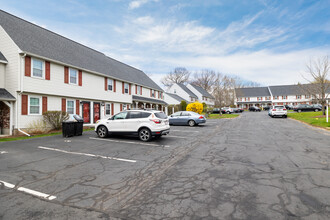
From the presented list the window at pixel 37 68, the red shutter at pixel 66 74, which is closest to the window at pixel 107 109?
the red shutter at pixel 66 74

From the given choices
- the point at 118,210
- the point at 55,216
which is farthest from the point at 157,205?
the point at 55,216

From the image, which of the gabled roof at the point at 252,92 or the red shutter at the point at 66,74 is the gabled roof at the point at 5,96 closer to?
the red shutter at the point at 66,74

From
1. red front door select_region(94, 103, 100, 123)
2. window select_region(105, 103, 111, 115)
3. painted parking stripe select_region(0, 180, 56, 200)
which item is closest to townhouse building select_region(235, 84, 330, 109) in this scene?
window select_region(105, 103, 111, 115)

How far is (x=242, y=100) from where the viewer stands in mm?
76188

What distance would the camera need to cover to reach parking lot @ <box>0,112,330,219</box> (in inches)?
124

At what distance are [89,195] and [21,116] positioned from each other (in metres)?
12.6

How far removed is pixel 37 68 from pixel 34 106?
2.91 m

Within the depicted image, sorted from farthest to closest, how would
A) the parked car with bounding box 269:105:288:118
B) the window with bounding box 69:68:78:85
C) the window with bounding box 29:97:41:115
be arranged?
the parked car with bounding box 269:105:288:118 → the window with bounding box 69:68:78:85 → the window with bounding box 29:97:41:115

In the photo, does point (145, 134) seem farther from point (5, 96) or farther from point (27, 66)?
point (27, 66)

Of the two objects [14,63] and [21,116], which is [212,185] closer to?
[21,116]

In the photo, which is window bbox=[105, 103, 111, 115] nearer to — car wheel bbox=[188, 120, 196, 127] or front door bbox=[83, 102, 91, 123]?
front door bbox=[83, 102, 91, 123]

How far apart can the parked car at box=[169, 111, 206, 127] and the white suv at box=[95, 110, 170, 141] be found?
7520 millimetres

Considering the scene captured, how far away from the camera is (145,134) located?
987 centimetres

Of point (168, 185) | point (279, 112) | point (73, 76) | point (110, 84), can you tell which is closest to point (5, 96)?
point (73, 76)
